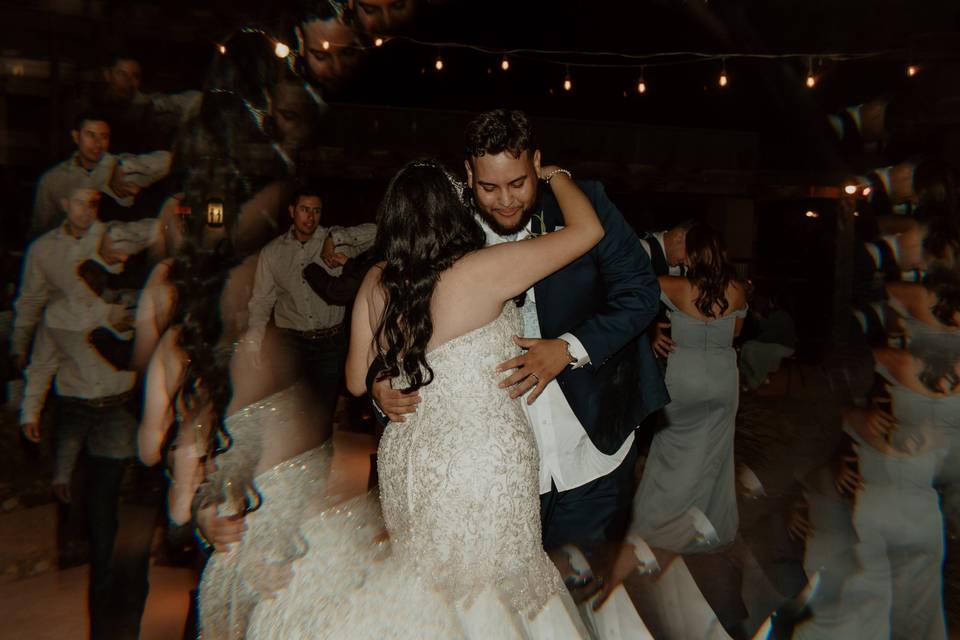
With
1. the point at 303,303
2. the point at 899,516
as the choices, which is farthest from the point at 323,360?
A: the point at 899,516

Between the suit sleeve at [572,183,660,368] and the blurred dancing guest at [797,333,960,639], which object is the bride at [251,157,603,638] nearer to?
the suit sleeve at [572,183,660,368]

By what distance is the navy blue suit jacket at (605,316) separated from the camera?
2107 millimetres

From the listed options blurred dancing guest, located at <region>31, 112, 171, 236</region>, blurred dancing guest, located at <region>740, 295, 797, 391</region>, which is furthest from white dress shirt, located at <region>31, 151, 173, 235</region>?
blurred dancing guest, located at <region>740, 295, 797, 391</region>

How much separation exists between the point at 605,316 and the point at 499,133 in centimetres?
55

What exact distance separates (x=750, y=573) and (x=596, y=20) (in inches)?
137

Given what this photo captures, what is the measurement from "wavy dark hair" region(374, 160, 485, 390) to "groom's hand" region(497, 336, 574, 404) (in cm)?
20

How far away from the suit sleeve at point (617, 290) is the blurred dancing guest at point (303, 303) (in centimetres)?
216

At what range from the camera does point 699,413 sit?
3809mm

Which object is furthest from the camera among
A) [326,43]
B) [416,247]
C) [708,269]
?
[708,269]

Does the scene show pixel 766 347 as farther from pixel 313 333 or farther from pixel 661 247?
pixel 313 333

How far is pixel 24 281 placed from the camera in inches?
92.8

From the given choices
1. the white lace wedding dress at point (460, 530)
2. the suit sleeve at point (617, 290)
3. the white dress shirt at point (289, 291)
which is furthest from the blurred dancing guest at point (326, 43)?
the white dress shirt at point (289, 291)

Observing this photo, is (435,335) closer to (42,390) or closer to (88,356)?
(88,356)

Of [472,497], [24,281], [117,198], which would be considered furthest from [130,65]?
[472,497]
